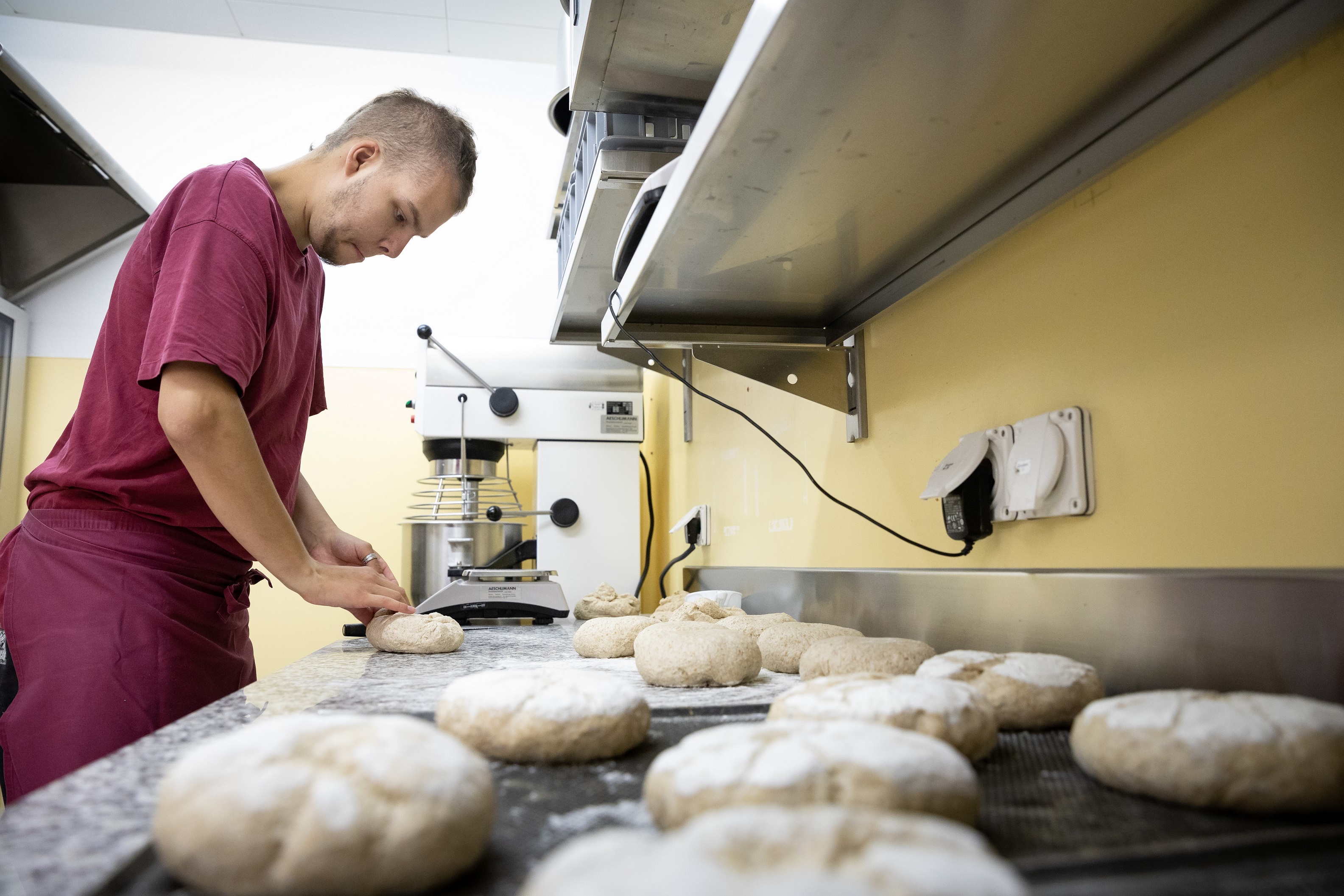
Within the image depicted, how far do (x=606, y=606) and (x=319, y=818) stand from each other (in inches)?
56.3

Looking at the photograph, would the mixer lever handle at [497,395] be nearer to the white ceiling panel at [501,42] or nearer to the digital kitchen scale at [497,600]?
the digital kitchen scale at [497,600]

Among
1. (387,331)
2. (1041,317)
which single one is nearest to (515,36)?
(387,331)

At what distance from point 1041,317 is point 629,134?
750 millimetres

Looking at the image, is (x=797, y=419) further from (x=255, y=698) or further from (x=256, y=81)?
(x=256, y=81)

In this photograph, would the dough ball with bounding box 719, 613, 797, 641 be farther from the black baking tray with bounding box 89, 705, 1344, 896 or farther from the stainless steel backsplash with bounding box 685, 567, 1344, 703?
the black baking tray with bounding box 89, 705, 1344, 896

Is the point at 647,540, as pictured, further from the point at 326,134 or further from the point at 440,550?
the point at 326,134

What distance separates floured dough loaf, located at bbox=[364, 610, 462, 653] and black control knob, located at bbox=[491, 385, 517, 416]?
114 cm

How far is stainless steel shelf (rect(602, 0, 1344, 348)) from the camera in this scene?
0.64 meters

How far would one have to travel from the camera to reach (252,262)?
117 centimetres

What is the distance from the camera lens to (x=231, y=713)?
72 cm

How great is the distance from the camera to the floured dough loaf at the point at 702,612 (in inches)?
50.0

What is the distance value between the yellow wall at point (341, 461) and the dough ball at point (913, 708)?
8.42 feet

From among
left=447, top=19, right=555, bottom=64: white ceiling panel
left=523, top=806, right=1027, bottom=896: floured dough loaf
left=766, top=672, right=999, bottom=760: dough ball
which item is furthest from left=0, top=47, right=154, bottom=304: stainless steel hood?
left=523, top=806, right=1027, bottom=896: floured dough loaf

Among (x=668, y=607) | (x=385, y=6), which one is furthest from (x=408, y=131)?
(x=385, y=6)
